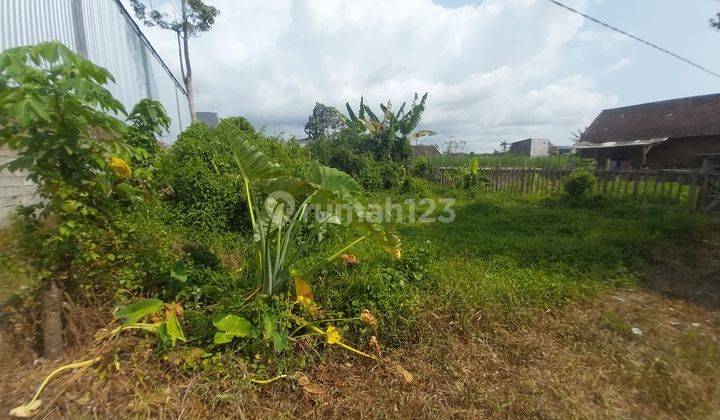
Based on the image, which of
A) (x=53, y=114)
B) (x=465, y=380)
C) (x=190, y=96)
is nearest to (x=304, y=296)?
(x=465, y=380)

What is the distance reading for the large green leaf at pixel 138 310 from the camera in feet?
7.77

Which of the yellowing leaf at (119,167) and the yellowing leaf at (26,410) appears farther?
the yellowing leaf at (119,167)

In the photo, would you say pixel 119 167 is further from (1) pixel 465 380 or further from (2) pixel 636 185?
(2) pixel 636 185

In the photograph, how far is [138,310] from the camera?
2.42m

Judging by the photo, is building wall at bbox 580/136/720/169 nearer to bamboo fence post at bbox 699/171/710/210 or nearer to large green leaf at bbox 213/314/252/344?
bamboo fence post at bbox 699/171/710/210

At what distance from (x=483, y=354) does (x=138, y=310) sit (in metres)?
2.64

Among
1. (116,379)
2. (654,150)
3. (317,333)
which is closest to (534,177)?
(317,333)

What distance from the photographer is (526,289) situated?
340 centimetres

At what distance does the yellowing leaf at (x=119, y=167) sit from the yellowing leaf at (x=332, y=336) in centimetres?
212

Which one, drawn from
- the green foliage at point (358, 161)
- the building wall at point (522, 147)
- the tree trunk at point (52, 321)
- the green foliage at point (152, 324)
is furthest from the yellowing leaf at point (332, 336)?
the building wall at point (522, 147)

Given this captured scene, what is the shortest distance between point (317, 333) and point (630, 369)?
238cm

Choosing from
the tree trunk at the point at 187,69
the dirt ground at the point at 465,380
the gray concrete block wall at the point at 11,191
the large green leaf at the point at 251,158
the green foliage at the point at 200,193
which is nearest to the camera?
the dirt ground at the point at 465,380

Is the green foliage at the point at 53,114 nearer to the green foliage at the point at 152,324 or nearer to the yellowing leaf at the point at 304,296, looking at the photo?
the green foliage at the point at 152,324

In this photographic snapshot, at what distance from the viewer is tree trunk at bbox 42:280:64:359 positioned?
232cm
